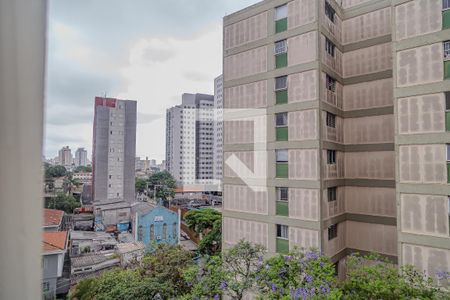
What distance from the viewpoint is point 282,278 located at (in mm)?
2340

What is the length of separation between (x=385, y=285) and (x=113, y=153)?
106 inches

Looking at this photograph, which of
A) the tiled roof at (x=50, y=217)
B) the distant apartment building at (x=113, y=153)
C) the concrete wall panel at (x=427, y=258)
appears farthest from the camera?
the concrete wall panel at (x=427, y=258)

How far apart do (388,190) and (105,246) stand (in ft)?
13.7

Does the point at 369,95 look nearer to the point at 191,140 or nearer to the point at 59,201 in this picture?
the point at 191,140

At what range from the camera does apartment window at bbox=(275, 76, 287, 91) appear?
13.6 feet

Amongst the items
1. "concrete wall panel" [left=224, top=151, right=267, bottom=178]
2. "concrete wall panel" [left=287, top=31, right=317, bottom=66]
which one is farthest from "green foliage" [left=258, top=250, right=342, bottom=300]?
"concrete wall panel" [left=287, top=31, right=317, bottom=66]

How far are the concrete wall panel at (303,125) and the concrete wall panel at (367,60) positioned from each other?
1.43 meters

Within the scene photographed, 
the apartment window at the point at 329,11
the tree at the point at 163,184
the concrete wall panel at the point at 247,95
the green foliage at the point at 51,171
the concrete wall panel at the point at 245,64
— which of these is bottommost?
the tree at the point at 163,184

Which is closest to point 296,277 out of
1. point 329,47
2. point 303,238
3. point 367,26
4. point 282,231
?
point 303,238

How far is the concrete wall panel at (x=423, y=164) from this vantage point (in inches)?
119

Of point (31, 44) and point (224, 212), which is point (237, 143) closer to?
point (224, 212)

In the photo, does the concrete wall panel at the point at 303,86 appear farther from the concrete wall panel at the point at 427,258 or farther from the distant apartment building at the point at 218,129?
the concrete wall panel at the point at 427,258

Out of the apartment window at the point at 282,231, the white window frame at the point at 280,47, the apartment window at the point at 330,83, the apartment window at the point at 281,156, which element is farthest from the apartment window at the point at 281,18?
the apartment window at the point at 282,231

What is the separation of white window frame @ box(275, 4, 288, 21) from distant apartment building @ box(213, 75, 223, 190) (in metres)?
1.28
